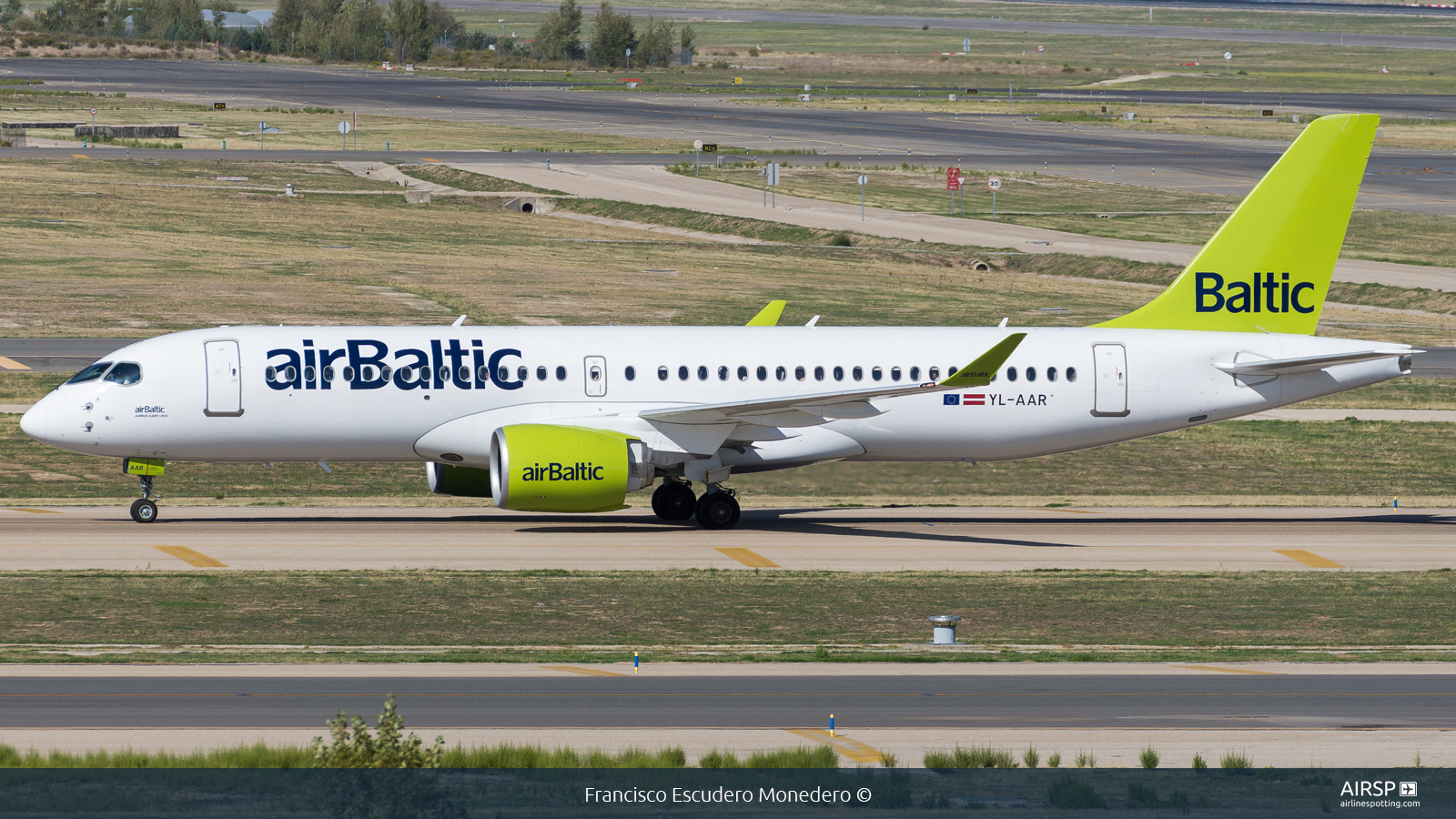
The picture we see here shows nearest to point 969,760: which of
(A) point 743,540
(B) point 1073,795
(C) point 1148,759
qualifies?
(B) point 1073,795

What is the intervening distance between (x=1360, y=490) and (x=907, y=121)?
11327 centimetres

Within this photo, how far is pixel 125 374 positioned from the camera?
1474 inches

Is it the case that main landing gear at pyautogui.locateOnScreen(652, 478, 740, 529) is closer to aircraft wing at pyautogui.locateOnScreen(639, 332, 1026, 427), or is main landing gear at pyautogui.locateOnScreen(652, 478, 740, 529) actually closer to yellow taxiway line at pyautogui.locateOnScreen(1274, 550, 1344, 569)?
aircraft wing at pyautogui.locateOnScreen(639, 332, 1026, 427)

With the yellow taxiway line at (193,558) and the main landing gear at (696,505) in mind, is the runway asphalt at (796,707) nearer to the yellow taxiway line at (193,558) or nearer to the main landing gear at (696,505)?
the yellow taxiway line at (193,558)

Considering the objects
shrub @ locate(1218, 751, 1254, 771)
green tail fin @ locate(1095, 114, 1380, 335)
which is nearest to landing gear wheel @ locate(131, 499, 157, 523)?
green tail fin @ locate(1095, 114, 1380, 335)

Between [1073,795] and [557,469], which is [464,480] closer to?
[557,469]

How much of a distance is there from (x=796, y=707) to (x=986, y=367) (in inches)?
530

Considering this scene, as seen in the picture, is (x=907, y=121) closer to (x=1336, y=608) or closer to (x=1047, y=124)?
(x=1047, y=124)

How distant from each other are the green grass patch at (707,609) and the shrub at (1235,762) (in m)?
6.43

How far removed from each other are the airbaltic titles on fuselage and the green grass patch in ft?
20.5

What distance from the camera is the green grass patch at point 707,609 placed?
27.8 meters

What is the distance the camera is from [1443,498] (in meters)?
46.9

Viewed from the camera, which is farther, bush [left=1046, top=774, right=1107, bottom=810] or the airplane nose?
the airplane nose

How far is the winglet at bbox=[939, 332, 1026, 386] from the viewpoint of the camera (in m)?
34.7
